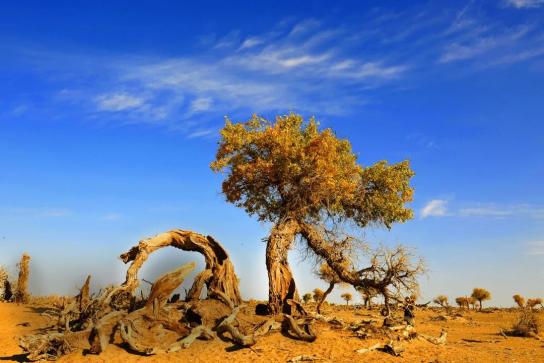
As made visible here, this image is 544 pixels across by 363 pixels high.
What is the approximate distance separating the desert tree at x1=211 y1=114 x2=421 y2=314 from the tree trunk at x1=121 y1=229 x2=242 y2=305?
2011mm

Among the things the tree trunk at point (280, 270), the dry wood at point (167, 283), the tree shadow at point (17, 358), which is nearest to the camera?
the dry wood at point (167, 283)

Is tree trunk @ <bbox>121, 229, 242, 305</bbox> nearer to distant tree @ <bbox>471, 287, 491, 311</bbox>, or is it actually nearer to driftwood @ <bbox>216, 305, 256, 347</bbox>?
driftwood @ <bbox>216, 305, 256, 347</bbox>

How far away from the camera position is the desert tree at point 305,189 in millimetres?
25719

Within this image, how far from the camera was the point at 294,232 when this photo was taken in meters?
26.6

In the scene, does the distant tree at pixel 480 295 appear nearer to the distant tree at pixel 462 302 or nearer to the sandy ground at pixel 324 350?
the distant tree at pixel 462 302

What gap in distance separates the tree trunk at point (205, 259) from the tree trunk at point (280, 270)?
1.69m

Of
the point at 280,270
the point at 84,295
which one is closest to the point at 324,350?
the point at 280,270

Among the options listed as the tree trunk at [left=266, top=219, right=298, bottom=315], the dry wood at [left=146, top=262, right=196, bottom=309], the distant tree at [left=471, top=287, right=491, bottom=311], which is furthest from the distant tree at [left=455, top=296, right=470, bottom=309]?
the dry wood at [left=146, top=262, right=196, bottom=309]

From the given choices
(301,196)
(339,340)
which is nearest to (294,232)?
(301,196)

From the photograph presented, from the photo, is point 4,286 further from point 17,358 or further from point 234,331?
point 234,331

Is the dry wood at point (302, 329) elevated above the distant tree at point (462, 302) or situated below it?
below

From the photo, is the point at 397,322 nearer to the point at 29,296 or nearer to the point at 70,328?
the point at 70,328

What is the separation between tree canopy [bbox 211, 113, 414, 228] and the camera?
2586 centimetres

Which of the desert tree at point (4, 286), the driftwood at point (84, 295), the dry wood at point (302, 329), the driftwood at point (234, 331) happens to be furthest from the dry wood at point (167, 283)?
the desert tree at point (4, 286)
